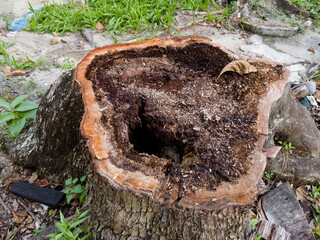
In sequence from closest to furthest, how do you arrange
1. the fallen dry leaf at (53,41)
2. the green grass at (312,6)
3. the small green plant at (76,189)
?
the small green plant at (76,189), the fallen dry leaf at (53,41), the green grass at (312,6)

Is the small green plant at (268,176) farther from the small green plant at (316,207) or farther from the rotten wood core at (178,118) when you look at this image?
the rotten wood core at (178,118)

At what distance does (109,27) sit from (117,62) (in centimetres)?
264

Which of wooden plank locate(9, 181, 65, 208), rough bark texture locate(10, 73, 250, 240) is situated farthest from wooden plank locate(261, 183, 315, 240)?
wooden plank locate(9, 181, 65, 208)

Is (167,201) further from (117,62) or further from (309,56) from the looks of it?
(309,56)

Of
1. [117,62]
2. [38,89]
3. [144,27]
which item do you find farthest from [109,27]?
[117,62]

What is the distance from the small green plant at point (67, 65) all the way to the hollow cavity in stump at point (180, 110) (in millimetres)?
1694

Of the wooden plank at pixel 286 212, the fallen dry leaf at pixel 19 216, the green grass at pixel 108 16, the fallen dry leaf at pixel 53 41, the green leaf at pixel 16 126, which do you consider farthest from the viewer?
the green grass at pixel 108 16

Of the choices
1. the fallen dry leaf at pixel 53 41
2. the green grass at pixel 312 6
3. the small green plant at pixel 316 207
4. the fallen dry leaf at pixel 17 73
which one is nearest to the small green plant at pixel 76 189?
the small green plant at pixel 316 207

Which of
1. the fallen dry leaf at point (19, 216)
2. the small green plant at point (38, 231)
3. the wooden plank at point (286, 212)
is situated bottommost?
the wooden plank at point (286, 212)

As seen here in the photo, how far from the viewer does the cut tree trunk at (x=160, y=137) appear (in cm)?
133

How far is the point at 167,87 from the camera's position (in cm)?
197

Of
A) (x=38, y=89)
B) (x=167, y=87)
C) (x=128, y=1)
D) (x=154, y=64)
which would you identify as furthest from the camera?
(x=128, y=1)

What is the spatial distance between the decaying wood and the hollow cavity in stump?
85 cm

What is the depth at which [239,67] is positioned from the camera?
6.64 feet
